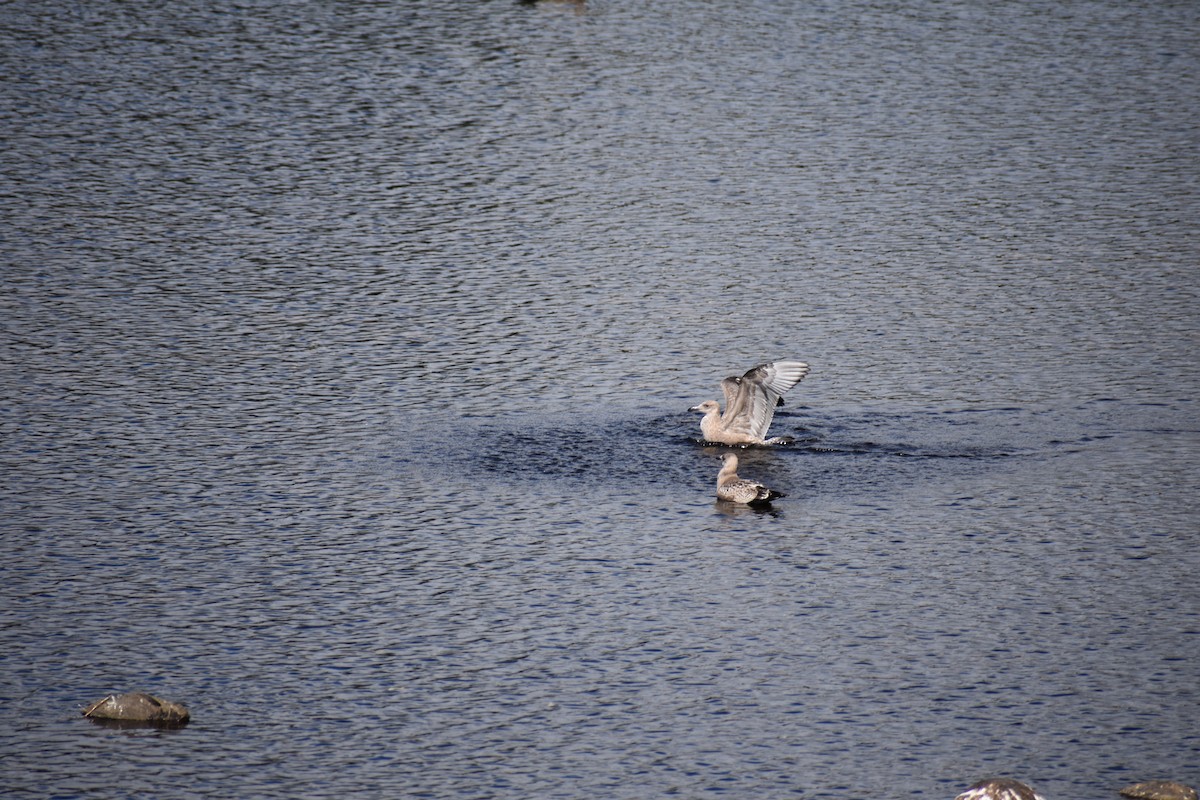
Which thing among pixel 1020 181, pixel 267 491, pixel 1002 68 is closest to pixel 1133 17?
pixel 1002 68

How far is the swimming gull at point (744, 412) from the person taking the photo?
53.9 ft

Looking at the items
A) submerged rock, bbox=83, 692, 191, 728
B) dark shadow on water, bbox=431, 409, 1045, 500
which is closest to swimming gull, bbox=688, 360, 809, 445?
dark shadow on water, bbox=431, 409, 1045, 500

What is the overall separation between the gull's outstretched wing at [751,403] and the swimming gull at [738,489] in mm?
1057

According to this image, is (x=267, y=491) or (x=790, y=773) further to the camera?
(x=267, y=491)

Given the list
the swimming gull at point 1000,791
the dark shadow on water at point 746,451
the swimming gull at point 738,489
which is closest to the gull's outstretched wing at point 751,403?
the dark shadow on water at point 746,451

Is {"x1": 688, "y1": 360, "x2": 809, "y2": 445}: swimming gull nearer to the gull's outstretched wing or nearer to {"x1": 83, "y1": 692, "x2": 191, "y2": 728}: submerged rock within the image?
the gull's outstretched wing

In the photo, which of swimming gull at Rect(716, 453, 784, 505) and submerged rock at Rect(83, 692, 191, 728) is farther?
swimming gull at Rect(716, 453, 784, 505)

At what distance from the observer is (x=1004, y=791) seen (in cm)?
967

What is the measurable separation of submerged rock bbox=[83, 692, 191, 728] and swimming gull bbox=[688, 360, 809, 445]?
22.6ft

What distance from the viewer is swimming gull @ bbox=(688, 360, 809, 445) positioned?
16.4 metres

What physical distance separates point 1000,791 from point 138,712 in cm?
548

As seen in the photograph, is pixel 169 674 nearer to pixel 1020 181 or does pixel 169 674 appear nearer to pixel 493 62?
pixel 1020 181

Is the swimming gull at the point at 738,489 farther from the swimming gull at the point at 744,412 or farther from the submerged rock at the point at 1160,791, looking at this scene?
the submerged rock at the point at 1160,791

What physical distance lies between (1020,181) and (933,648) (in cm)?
1334
